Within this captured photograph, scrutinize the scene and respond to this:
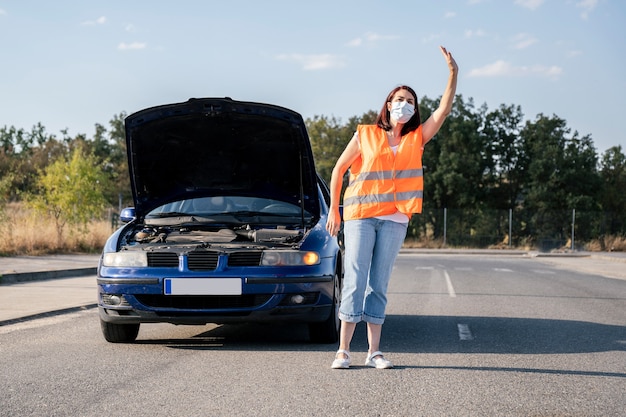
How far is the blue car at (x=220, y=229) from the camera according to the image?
648 centimetres

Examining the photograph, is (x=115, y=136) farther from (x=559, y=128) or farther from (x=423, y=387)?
(x=423, y=387)

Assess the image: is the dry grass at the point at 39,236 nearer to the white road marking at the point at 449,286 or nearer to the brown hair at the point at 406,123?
the white road marking at the point at 449,286

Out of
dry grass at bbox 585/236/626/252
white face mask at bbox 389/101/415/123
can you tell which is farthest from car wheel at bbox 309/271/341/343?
dry grass at bbox 585/236/626/252

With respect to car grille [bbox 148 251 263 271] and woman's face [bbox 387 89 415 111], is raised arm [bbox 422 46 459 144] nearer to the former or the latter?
woman's face [bbox 387 89 415 111]

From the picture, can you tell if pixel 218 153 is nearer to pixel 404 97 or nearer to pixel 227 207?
pixel 227 207

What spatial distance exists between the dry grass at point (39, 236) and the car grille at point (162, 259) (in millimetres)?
14211

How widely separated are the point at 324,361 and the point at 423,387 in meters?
1.13

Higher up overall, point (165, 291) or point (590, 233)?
point (165, 291)

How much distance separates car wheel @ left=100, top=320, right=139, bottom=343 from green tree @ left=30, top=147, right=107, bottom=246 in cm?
1808

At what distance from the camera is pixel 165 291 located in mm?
6449

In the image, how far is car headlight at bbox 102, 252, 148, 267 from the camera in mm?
6566

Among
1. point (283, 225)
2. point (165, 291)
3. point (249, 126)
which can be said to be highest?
point (249, 126)

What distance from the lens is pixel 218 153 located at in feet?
25.2

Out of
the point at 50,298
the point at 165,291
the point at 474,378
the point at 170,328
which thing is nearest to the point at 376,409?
the point at 474,378
